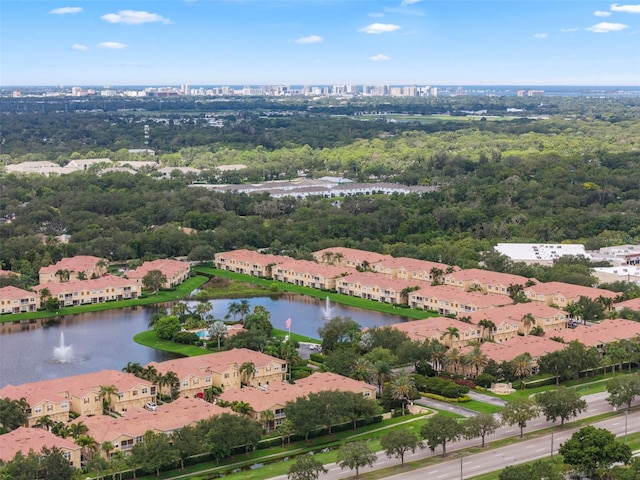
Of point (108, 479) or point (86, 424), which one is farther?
point (86, 424)

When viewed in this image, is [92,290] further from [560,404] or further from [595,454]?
[595,454]

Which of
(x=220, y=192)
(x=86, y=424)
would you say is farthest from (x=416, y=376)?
(x=220, y=192)

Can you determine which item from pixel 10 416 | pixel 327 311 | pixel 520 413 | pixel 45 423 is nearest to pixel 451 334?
pixel 327 311

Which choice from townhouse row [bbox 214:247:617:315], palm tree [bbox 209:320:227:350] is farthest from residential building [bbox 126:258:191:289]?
palm tree [bbox 209:320:227:350]

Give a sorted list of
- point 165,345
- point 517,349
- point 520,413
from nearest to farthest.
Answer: point 520,413
point 517,349
point 165,345

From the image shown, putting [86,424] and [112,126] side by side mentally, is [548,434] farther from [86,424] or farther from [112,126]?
[112,126]
